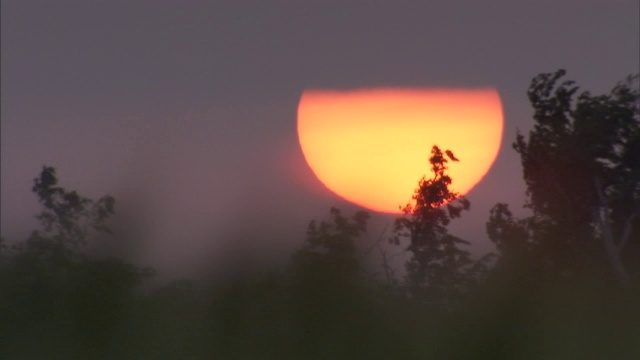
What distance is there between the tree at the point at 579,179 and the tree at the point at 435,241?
1178mm

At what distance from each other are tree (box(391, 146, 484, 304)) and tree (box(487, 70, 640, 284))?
118 centimetres

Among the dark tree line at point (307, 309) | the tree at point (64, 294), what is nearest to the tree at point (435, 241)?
the dark tree line at point (307, 309)

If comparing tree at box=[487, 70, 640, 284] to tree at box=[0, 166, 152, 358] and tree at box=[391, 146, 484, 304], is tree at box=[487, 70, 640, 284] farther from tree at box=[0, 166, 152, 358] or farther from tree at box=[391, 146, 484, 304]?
tree at box=[0, 166, 152, 358]

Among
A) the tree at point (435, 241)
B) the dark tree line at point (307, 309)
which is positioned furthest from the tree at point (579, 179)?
the dark tree line at point (307, 309)

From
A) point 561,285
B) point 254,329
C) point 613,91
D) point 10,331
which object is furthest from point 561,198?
point 10,331

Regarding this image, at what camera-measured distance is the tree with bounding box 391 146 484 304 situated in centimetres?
1069

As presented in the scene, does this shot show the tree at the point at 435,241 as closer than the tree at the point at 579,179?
Yes

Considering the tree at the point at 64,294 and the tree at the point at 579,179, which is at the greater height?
the tree at the point at 579,179

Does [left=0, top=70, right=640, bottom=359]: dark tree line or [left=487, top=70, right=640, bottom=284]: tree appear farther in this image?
[left=487, top=70, right=640, bottom=284]: tree

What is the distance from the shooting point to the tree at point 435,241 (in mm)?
10688

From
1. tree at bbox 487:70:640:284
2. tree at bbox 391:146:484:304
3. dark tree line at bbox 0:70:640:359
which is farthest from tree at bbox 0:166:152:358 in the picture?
tree at bbox 487:70:640:284

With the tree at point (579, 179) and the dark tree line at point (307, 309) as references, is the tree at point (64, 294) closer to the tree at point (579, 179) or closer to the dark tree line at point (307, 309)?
the dark tree line at point (307, 309)

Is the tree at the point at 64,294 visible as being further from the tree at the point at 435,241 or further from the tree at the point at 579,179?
the tree at the point at 579,179

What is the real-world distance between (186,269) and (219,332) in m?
0.70
